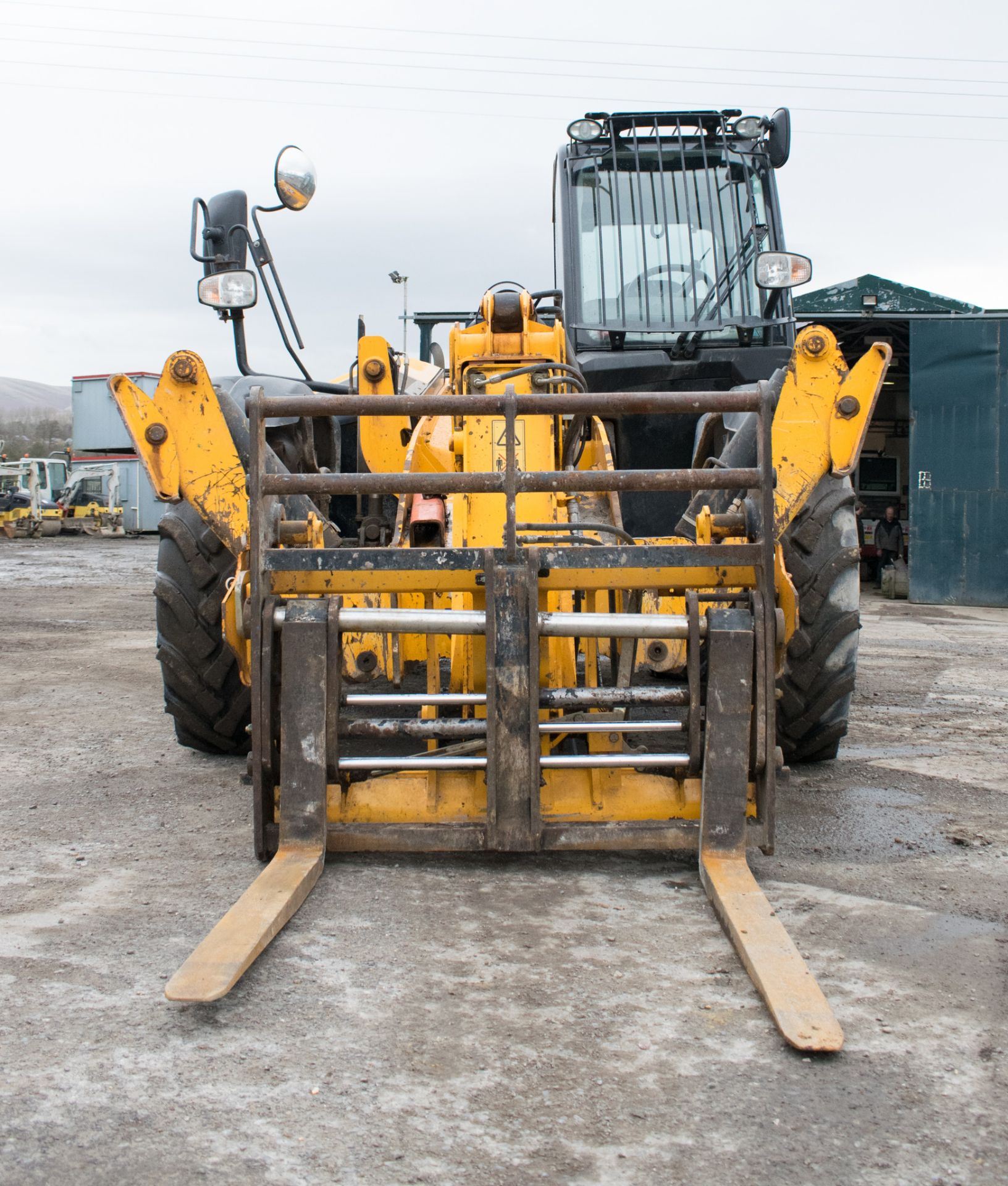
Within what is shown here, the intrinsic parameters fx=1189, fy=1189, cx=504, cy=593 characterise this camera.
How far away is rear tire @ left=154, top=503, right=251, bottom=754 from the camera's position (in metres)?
4.71

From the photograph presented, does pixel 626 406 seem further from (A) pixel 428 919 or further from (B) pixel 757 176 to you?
(B) pixel 757 176

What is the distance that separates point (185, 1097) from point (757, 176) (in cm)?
564

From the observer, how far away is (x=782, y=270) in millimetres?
5449

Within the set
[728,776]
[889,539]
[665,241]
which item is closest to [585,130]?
[665,241]

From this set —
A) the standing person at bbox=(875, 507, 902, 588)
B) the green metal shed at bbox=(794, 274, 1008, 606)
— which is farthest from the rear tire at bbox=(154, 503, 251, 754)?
the standing person at bbox=(875, 507, 902, 588)

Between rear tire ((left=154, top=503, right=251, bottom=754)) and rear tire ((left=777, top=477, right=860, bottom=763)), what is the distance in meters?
2.19

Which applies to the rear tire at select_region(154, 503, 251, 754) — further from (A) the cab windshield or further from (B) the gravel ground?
(A) the cab windshield

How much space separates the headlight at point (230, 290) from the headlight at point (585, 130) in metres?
2.60

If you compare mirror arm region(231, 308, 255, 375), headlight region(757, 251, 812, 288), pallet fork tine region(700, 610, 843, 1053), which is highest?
headlight region(757, 251, 812, 288)

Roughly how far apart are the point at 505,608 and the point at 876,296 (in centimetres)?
1614

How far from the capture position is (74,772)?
5.02m

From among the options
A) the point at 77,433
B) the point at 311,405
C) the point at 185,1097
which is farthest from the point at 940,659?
the point at 77,433

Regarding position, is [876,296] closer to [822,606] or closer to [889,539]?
[889,539]

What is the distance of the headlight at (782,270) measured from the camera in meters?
5.41
